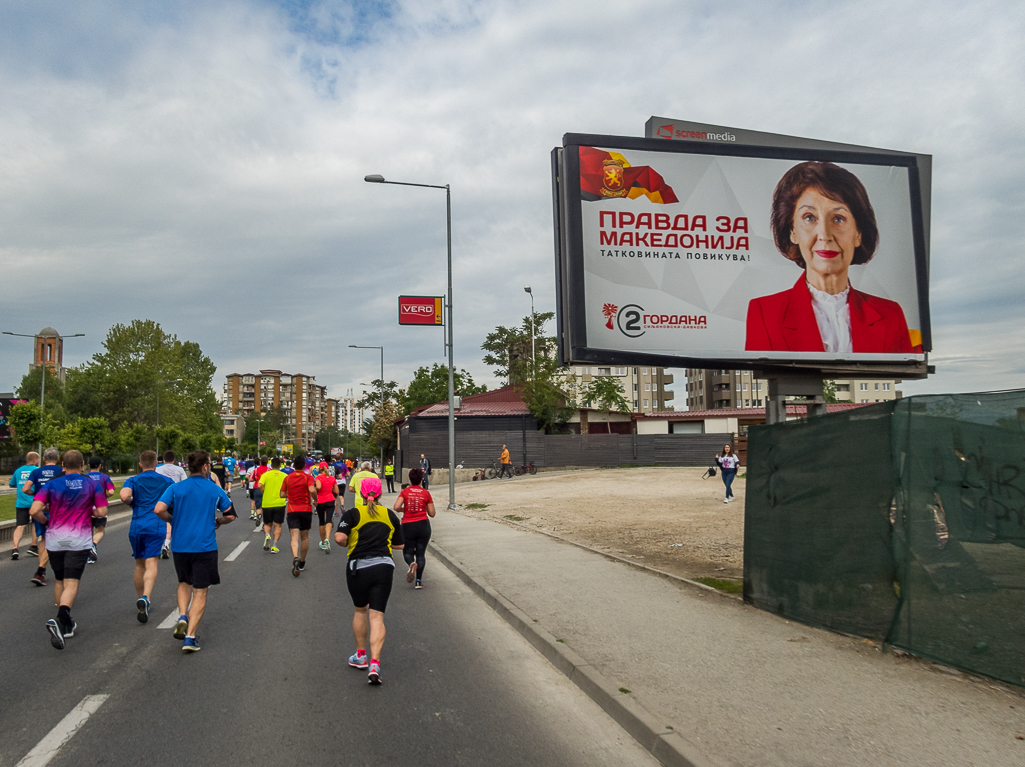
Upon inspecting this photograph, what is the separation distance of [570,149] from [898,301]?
18.2ft

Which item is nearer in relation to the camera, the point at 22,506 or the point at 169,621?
the point at 169,621

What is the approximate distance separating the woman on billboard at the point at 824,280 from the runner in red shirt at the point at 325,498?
25.2ft

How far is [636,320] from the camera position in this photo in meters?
10.3

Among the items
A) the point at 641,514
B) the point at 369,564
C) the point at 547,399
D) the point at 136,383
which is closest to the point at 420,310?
the point at 641,514

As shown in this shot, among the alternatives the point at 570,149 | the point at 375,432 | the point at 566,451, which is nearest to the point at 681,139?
the point at 570,149

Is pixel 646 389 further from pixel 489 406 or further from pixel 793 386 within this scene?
pixel 793 386

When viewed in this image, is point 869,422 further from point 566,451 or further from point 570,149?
point 566,451

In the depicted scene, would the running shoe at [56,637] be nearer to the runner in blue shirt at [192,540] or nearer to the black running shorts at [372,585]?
the runner in blue shirt at [192,540]

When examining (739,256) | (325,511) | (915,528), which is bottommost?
(325,511)

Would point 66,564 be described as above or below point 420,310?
below

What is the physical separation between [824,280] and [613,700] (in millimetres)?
8088

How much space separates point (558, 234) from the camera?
10516 millimetres

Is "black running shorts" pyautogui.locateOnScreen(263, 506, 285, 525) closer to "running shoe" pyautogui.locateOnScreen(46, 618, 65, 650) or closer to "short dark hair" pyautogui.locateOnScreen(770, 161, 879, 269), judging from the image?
Answer: "running shoe" pyautogui.locateOnScreen(46, 618, 65, 650)

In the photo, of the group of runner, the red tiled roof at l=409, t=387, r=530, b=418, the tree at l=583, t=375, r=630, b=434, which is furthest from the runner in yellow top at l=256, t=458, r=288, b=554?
the tree at l=583, t=375, r=630, b=434
